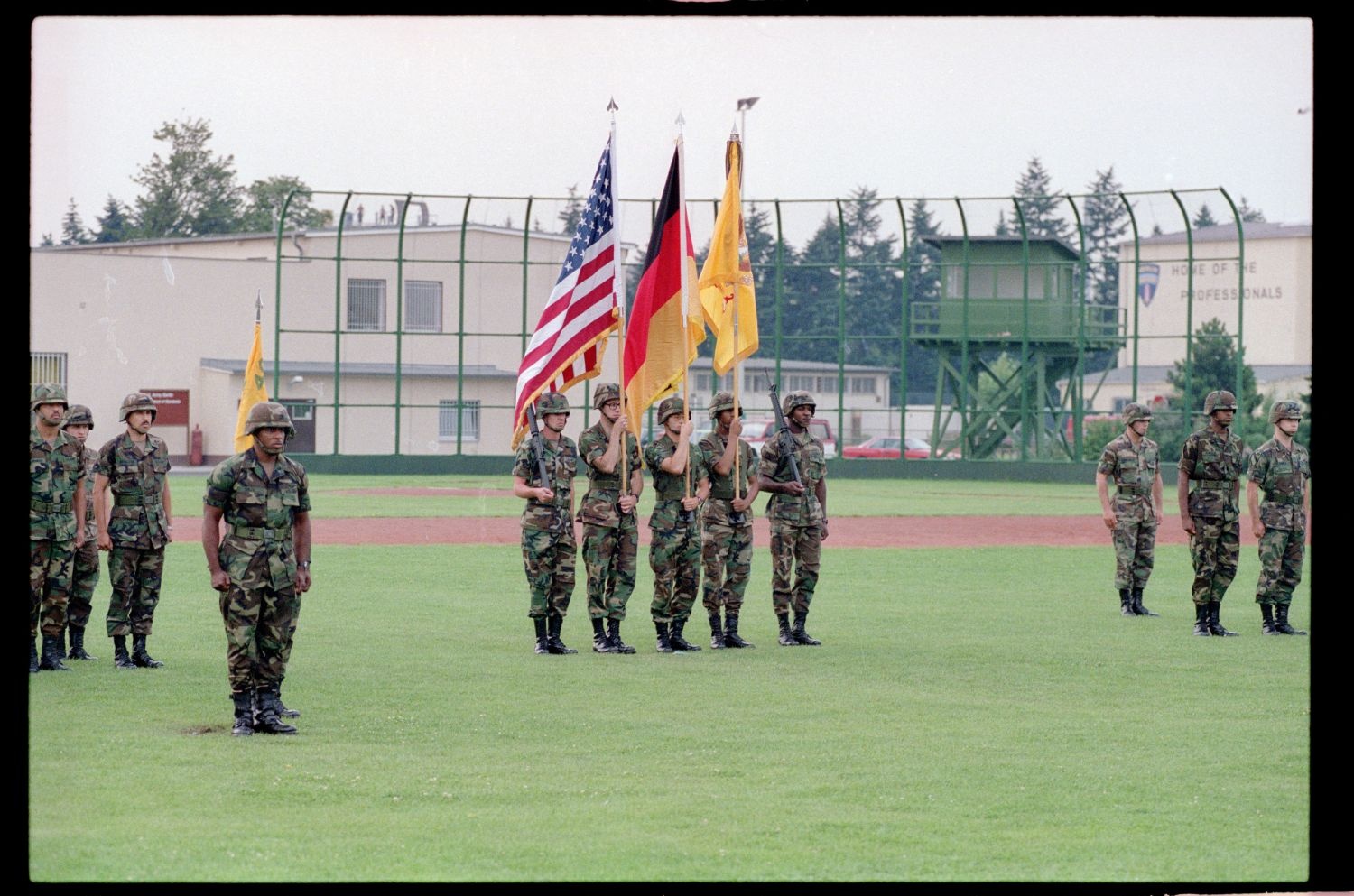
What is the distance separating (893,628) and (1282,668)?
3.90 meters

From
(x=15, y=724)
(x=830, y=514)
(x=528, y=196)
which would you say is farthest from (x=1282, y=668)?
(x=528, y=196)

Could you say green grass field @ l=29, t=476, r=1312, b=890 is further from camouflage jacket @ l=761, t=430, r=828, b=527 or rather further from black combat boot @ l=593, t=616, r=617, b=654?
camouflage jacket @ l=761, t=430, r=828, b=527

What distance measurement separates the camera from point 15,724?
5.78 meters

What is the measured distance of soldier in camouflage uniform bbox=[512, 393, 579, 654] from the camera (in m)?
13.9

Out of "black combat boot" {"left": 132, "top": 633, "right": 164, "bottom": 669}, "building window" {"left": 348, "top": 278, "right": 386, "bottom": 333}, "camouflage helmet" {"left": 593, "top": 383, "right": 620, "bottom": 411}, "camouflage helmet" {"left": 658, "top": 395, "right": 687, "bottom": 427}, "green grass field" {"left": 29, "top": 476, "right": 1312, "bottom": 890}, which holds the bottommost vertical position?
"green grass field" {"left": 29, "top": 476, "right": 1312, "bottom": 890}

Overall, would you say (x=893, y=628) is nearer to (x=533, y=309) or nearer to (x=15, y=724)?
(x=15, y=724)

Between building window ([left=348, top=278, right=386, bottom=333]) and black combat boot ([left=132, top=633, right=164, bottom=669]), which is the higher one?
building window ([left=348, top=278, right=386, bottom=333])

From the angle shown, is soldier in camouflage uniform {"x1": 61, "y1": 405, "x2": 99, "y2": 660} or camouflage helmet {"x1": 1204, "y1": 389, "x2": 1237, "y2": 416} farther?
camouflage helmet {"x1": 1204, "y1": 389, "x2": 1237, "y2": 416}

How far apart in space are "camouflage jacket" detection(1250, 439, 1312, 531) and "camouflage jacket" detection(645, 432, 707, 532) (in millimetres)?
5344

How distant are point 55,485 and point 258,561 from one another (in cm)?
346

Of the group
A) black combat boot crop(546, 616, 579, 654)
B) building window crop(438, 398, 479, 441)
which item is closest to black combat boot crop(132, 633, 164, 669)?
black combat boot crop(546, 616, 579, 654)

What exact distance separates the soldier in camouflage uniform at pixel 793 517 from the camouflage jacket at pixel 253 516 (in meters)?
5.34

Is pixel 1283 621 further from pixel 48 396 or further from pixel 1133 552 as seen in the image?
pixel 48 396

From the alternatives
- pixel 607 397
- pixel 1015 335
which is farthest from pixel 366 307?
pixel 607 397
